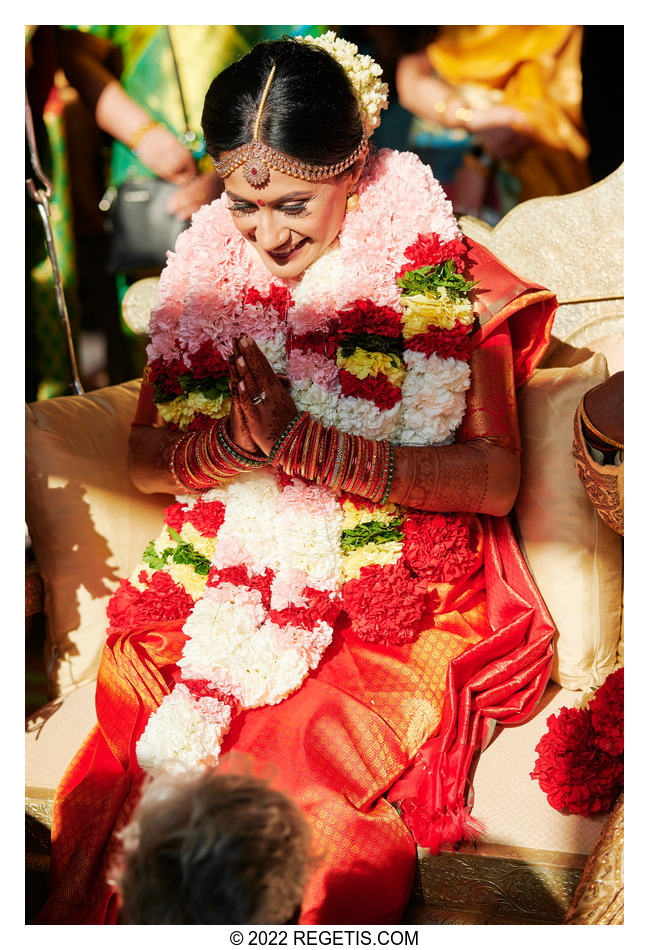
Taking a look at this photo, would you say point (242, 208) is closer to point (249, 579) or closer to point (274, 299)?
point (274, 299)

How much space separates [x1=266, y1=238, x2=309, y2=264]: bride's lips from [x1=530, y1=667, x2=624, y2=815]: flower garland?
115cm

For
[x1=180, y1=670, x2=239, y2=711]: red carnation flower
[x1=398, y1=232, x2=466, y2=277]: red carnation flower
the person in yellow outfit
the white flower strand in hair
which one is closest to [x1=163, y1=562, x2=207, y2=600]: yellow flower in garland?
[x1=180, y1=670, x2=239, y2=711]: red carnation flower

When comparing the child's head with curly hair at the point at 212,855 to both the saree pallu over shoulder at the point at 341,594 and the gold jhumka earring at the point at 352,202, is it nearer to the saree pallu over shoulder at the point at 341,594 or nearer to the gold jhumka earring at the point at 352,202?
the saree pallu over shoulder at the point at 341,594

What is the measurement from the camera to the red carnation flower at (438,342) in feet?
5.56

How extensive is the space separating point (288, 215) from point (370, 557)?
2.49ft

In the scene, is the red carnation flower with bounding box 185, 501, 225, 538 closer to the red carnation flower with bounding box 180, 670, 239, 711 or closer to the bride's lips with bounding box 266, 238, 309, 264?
the red carnation flower with bounding box 180, 670, 239, 711

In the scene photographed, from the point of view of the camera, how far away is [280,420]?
61.9 inches

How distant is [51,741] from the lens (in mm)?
1869

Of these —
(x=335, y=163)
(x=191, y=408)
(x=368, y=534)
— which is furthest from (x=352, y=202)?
(x=368, y=534)

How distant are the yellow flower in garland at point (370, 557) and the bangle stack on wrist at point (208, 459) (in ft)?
0.95

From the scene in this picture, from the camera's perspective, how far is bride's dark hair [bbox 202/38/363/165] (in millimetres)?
1551

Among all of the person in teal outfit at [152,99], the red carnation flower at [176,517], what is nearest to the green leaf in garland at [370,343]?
the red carnation flower at [176,517]

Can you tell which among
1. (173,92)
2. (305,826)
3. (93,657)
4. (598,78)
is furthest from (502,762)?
(173,92)
